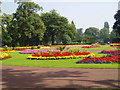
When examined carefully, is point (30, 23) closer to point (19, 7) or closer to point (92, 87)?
point (19, 7)

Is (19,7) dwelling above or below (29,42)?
above

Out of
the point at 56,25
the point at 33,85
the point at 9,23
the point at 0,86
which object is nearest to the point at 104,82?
the point at 33,85

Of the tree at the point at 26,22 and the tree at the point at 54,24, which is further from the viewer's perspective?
the tree at the point at 54,24

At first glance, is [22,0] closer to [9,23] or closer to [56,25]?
[9,23]

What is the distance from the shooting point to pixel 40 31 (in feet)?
153

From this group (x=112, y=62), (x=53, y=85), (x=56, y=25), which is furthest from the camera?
(x=56, y=25)

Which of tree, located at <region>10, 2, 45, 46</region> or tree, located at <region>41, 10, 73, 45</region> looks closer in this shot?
tree, located at <region>10, 2, 45, 46</region>

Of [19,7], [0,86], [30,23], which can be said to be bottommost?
[0,86]

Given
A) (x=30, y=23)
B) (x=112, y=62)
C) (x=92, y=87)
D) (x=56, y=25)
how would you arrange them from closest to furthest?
(x=92, y=87) → (x=112, y=62) → (x=30, y=23) → (x=56, y=25)

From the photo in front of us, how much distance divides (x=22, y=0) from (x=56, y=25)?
17.1 meters

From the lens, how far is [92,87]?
6.19m

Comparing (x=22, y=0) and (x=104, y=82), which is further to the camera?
(x=22, y=0)

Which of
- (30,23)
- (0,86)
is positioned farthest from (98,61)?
(30,23)

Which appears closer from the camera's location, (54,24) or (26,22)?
(26,22)
